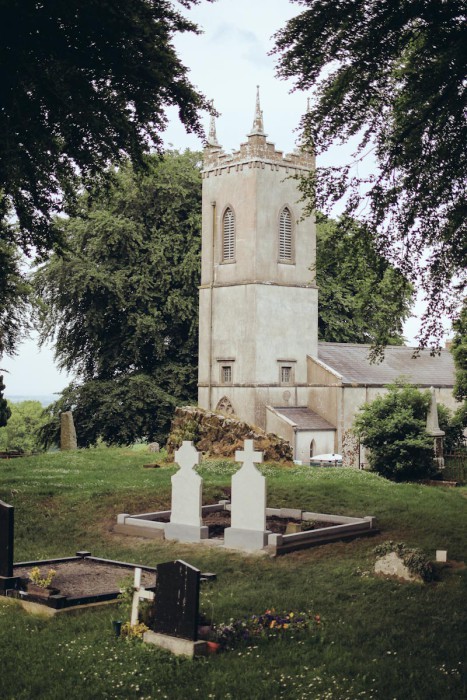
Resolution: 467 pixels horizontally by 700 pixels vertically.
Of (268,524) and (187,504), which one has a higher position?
(187,504)

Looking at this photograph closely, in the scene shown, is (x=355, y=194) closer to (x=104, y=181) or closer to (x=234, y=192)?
(x=104, y=181)

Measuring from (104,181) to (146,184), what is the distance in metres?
33.6

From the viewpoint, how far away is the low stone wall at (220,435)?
105 ft

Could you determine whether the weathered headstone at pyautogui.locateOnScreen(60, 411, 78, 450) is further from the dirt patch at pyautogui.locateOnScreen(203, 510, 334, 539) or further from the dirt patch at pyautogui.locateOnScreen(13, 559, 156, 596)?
the dirt patch at pyautogui.locateOnScreen(13, 559, 156, 596)

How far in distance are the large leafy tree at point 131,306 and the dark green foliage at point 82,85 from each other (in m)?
31.5

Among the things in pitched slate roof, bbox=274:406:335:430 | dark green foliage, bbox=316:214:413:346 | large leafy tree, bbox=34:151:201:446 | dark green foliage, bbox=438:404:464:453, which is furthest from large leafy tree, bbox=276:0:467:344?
large leafy tree, bbox=34:151:201:446

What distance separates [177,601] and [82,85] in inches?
369

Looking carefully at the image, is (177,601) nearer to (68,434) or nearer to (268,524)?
(268,524)

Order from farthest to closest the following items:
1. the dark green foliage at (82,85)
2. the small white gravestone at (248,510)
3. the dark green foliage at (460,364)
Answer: the dark green foliage at (460,364) → the small white gravestone at (248,510) → the dark green foliage at (82,85)

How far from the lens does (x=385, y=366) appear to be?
51.3 m

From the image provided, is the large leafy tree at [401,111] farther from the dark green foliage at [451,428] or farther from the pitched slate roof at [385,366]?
the pitched slate roof at [385,366]

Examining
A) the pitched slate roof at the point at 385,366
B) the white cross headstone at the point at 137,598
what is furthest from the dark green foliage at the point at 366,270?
the pitched slate roof at the point at 385,366

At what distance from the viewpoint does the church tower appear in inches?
1916

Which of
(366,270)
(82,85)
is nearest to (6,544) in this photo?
→ (82,85)
